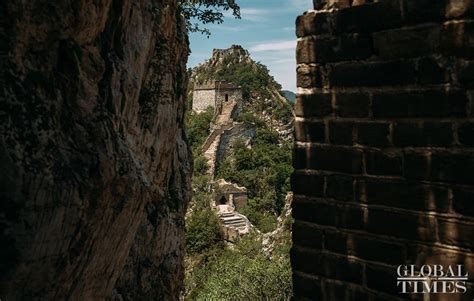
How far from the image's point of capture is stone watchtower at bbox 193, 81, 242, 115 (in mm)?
54844

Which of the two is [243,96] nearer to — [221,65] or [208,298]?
[221,65]

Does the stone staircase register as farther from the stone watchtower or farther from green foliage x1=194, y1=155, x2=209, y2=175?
the stone watchtower

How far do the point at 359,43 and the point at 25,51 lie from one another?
525 cm

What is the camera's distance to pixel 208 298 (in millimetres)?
21688

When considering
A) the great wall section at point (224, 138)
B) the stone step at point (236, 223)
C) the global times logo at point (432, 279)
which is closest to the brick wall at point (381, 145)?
the global times logo at point (432, 279)

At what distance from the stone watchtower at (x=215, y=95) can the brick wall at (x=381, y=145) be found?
51.0 metres

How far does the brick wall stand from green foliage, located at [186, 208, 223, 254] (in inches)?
1218

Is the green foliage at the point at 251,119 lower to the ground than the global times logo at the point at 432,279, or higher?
higher

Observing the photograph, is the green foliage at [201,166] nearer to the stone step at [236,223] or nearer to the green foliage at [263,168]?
the green foliage at [263,168]

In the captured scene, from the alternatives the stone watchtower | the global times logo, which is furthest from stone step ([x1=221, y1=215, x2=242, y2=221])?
the global times logo

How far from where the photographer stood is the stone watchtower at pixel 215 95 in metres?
54.8

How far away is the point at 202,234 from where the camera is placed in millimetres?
33719

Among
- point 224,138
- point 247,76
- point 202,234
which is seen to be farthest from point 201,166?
point 247,76

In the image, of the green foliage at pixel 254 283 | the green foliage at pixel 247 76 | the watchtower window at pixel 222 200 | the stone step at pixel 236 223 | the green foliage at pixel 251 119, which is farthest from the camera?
the green foliage at pixel 247 76
